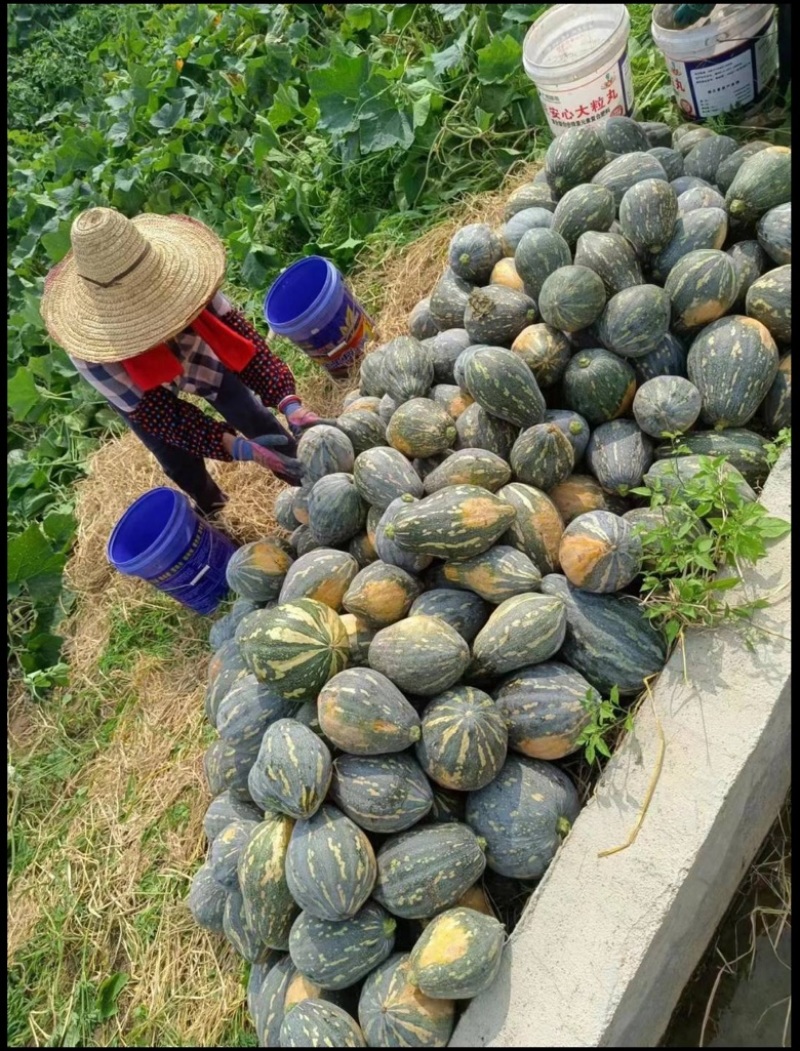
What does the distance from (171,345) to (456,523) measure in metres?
2.30

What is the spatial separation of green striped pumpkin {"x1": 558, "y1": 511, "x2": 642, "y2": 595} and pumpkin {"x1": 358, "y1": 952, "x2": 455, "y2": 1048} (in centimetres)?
130

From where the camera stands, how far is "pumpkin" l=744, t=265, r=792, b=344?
2.78 m

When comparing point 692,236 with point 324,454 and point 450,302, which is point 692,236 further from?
point 324,454

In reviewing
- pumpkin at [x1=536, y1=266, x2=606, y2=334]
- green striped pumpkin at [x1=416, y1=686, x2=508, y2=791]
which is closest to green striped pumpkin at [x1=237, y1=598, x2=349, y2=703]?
green striped pumpkin at [x1=416, y1=686, x2=508, y2=791]

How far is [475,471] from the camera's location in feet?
9.11

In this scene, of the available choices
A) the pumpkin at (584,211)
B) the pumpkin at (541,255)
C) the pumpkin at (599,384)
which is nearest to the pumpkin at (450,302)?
the pumpkin at (541,255)

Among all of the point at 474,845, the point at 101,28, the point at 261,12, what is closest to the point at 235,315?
the point at 474,845

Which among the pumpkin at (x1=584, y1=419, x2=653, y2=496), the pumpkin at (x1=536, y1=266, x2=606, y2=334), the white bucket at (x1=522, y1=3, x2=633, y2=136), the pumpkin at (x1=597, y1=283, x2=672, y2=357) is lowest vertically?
the pumpkin at (x1=584, y1=419, x2=653, y2=496)

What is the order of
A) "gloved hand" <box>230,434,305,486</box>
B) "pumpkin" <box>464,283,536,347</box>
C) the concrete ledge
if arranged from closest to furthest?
the concrete ledge, "pumpkin" <box>464,283,536,347</box>, "gloved hand" <box>230,434,305,486</box>

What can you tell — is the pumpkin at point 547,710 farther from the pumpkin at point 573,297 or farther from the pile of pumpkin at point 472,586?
the pumpkin at point 573,297

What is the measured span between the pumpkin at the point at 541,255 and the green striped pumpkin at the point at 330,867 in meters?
2.14

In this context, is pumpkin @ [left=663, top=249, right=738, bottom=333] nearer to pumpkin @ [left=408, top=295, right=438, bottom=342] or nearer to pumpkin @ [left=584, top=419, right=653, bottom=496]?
pumpkin @ [left=584, top=419, right=653, bottom=496]

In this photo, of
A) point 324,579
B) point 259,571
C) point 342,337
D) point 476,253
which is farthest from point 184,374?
point 324,579

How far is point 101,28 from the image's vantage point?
10336mm
